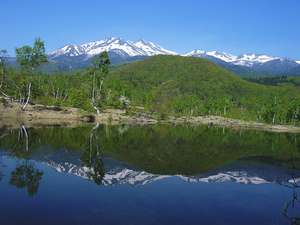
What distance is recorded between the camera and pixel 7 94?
429ft

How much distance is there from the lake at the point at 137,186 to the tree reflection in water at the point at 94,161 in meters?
0.12

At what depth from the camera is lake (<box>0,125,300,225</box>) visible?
29109mm

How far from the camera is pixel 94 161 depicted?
53312 mm

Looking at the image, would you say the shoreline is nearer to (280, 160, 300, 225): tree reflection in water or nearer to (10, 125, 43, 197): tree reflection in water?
(10, 125, 43, 197): tree reflection in water

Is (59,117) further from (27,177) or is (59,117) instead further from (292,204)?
(292,204)

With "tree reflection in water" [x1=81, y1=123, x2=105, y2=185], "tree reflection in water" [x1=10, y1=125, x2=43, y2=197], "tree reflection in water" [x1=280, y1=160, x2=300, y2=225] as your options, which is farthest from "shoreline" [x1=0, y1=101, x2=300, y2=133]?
"tree reflection in water" [x1=280, y1=160, x2=300, y2=225]

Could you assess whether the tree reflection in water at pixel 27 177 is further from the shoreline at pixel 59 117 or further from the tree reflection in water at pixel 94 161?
the shoreline at pixel 59 117

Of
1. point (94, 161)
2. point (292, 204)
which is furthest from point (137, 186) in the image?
point (94, 161)

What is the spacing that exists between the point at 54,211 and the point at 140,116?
5344 inches

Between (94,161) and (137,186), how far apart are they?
49.7 ft

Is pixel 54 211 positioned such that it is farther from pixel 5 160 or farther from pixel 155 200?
pixel 5 160

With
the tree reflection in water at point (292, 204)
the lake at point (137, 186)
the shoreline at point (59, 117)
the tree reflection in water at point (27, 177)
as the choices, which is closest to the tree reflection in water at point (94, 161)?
the lake at point (137, 186)

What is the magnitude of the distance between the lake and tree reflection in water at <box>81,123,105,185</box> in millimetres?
116

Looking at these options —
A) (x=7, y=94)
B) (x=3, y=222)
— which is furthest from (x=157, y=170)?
(x=7, y=94)
